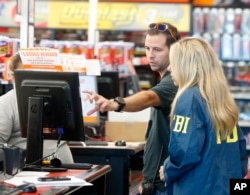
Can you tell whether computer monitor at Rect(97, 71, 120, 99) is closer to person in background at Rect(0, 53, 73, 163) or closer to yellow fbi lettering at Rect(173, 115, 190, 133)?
person in background at Rect(0, 53, 73, 163)

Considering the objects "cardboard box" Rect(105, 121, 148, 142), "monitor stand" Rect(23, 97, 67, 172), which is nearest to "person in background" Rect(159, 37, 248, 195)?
"monitor stand" Rect(23, 97, 67, 172)

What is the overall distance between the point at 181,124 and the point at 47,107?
3.93ft

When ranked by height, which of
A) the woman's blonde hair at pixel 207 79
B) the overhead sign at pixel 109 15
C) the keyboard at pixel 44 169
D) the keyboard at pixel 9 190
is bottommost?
the keyboard at pixel 44 169

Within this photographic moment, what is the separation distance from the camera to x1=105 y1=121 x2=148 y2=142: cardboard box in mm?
7285

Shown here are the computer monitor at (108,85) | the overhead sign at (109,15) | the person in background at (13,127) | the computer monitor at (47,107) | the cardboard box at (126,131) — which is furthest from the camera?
the overhead sign at (109,15)

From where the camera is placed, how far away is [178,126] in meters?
4.28

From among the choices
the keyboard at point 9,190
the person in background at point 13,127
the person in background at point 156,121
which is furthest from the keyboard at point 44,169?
the keyboard at point 9,190

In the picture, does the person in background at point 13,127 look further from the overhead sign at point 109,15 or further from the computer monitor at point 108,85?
the overhead sign at point 109,15

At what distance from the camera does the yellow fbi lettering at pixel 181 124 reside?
14.0 feet

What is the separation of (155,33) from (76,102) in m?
0.74

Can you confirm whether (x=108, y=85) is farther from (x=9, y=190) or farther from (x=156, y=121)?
(x=9, y=190)

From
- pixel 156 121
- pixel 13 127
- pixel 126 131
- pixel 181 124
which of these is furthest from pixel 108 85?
pixel 181 124

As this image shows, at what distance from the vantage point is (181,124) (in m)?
4.27

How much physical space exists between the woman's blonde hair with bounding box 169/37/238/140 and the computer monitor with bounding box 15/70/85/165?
37.1 inches
